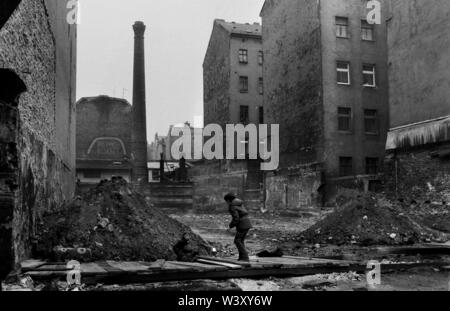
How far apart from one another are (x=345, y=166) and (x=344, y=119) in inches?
104

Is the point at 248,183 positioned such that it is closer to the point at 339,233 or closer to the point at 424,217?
the point at 424,217

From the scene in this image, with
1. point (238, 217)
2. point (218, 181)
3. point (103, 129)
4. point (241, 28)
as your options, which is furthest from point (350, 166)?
point (103, 129)

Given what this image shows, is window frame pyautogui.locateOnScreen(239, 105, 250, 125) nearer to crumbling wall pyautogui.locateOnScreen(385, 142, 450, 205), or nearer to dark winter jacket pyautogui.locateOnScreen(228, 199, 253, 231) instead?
crumbling wall pyautogui.locateOnScreen(385, 142, 450, 205)

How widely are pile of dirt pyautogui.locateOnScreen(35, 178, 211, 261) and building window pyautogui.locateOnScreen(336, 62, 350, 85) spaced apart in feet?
67.1

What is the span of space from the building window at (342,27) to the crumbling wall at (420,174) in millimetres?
9916

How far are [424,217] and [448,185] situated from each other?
203cm

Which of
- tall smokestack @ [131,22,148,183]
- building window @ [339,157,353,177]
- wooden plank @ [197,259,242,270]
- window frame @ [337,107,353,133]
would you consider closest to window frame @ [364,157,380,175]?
building window @ [339,157,353,177]

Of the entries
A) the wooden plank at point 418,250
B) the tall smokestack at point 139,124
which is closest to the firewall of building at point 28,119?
the wooden plank at point 418,250

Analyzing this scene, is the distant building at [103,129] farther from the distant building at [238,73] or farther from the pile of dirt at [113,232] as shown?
the pile of dirt at [113,232]

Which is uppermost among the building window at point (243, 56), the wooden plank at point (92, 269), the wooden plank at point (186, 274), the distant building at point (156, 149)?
the building window at point (243, 56)

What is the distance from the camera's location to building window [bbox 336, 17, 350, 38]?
2977 centimetres

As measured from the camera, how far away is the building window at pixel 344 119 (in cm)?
2919

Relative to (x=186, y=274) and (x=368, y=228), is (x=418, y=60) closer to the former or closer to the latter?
(x=368, y=228)
